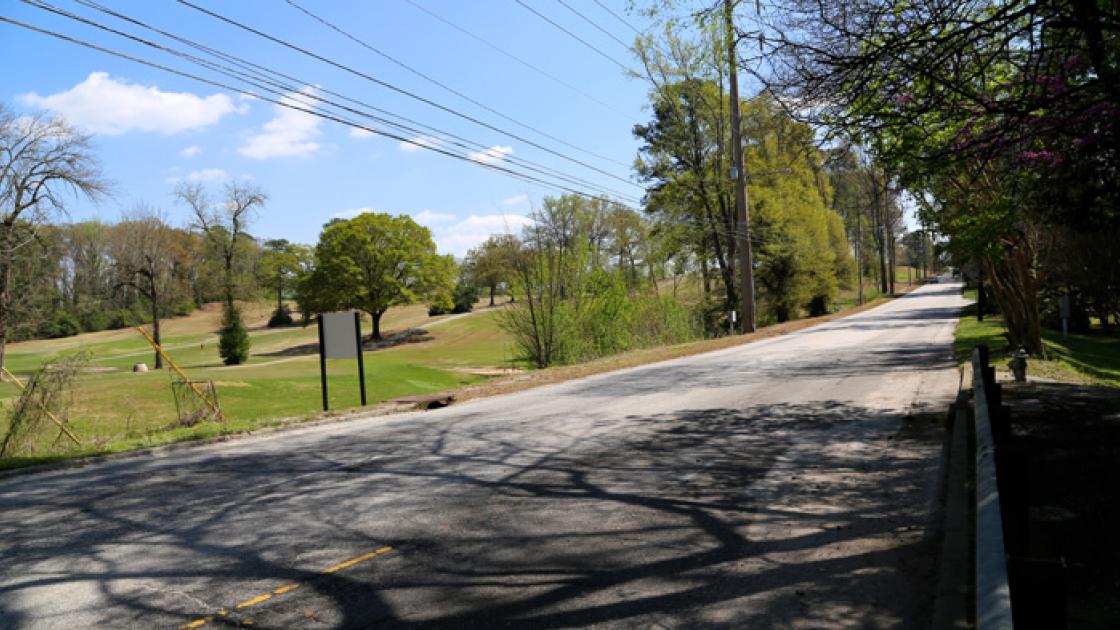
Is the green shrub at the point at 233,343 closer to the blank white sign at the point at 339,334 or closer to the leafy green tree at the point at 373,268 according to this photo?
the leafy green tree at the point at 373,268

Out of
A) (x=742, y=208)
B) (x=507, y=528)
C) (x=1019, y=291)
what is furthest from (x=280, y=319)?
(x=507, y=528)

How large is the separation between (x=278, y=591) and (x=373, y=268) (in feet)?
188

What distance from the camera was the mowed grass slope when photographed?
13.0 m

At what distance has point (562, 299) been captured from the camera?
2512 cm

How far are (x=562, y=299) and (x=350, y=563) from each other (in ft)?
67.4

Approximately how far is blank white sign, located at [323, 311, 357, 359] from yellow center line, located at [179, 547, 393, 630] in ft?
31.9

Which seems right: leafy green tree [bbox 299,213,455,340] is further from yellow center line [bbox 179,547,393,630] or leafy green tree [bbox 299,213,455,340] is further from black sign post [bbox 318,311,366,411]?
yellow center line [bbox 179,547,393,630]

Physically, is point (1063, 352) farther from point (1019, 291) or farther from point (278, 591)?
point (278, 591)

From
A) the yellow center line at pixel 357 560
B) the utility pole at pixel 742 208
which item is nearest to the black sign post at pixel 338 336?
the yellow center line at pixel 357 560

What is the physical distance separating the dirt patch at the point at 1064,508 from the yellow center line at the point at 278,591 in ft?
12.5

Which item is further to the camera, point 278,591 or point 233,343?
point 233,343

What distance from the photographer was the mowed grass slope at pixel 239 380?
13.0 metres

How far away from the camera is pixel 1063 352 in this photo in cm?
1959

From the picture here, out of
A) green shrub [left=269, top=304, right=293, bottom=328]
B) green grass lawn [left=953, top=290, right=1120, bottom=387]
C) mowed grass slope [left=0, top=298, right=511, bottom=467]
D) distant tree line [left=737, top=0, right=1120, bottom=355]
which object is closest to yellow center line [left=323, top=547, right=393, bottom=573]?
distant tree line [left=737, top=0, right=1120, bottom=355]
